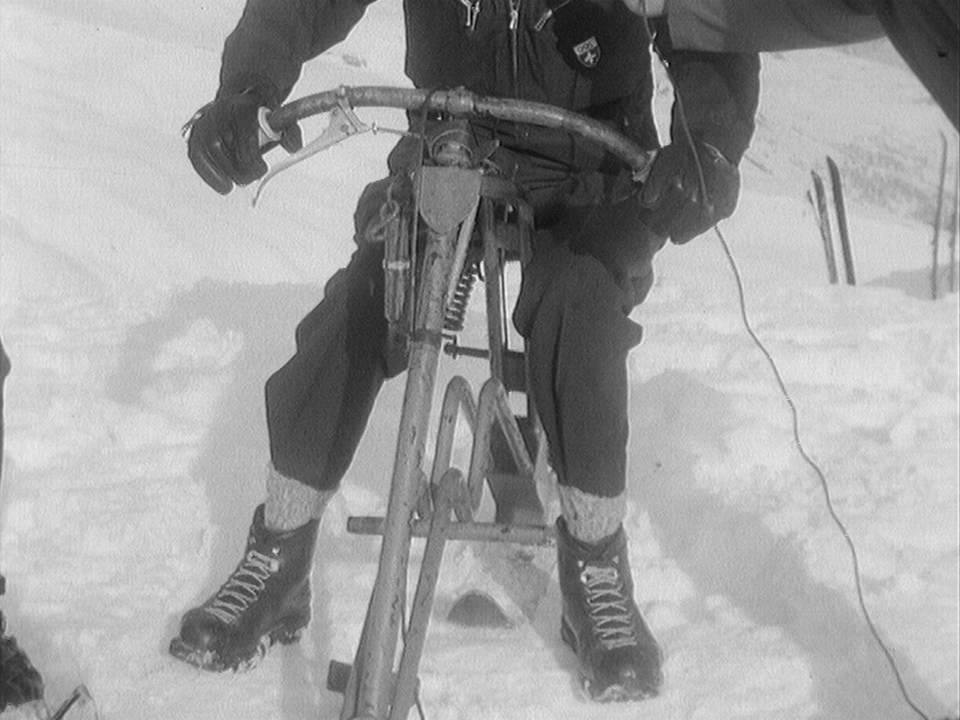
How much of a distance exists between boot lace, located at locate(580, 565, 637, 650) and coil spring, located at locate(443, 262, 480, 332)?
438 mm

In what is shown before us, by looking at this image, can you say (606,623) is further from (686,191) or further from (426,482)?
(686,191)

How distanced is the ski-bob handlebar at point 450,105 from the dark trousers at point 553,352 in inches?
9.9

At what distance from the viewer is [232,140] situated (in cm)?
155

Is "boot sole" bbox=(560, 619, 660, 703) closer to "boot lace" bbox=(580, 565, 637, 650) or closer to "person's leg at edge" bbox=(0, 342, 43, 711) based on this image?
"boot lace" bbox=(580, 565, 637, 650)

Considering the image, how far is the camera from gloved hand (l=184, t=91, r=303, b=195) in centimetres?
155

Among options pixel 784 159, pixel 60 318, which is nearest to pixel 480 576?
pixel 60 318

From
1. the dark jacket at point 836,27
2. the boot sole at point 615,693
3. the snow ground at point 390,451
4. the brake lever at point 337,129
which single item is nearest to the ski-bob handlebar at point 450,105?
the brake lever at point 337,129

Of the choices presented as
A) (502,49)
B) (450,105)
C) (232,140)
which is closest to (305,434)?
(232,140)

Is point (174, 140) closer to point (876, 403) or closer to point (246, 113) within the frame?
point (876, 403)

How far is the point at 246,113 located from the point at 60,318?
2.03 metres

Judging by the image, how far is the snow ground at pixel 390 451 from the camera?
1.73 m

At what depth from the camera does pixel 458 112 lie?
1.51m

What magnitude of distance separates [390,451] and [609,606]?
102 cm

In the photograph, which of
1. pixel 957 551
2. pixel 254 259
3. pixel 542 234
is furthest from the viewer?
pixel 254 259
